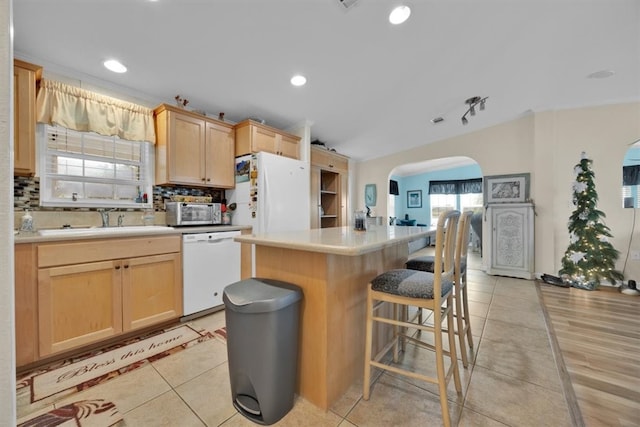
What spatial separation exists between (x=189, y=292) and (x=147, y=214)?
103 centimetres

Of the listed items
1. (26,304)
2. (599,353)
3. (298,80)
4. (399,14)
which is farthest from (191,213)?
(599,353)

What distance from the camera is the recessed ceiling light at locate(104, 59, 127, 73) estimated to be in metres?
2.19

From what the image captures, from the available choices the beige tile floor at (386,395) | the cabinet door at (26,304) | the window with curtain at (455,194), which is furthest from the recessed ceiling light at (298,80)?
the window with curtain at (455,194)

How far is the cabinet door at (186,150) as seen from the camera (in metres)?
2.64

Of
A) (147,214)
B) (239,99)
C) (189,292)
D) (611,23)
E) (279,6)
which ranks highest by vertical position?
(611,23)

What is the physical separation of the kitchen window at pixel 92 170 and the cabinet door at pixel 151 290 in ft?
2.77

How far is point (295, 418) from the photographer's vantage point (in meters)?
1.30

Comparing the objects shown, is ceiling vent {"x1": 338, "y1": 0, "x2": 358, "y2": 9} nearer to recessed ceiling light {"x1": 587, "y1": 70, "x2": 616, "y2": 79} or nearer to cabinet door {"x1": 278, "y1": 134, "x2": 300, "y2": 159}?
cabinet door {"x1": 278, "y1": 134, "x2": 300, "y2": 159}

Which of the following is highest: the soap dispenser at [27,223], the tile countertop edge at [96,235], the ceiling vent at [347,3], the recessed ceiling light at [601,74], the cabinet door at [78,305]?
the recessed ceiling light at [601,74]

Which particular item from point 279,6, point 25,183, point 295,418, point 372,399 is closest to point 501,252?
point 372,399

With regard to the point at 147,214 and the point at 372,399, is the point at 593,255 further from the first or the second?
the point at 147,214

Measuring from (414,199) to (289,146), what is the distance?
6.79 m

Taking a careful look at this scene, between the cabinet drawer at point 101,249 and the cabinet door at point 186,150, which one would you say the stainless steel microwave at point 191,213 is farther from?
the cabinet drawer at point 101,249

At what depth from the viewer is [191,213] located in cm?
276
